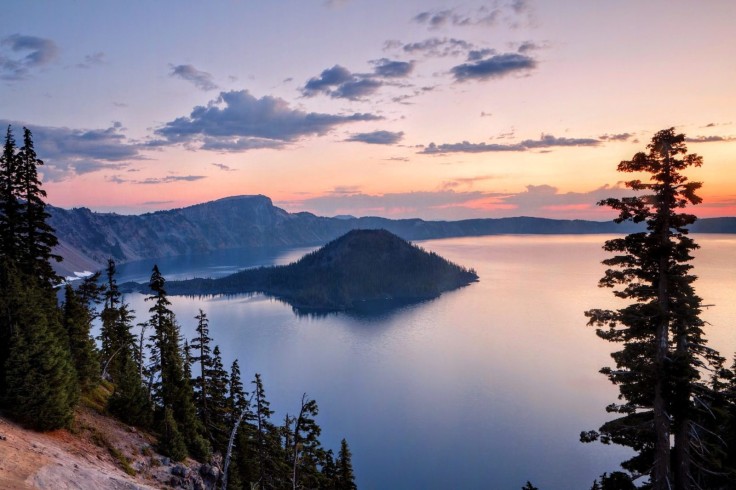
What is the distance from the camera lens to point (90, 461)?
92.0ft

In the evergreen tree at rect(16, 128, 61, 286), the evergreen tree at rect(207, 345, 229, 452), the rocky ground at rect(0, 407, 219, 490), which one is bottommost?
the evergreen tree at rect(207, 345, 229, 452)

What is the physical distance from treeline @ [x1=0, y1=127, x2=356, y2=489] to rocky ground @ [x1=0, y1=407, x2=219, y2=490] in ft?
5.69

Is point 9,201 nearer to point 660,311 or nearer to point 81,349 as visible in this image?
point 81,349

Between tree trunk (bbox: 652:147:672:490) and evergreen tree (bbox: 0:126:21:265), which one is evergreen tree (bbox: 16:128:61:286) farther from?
tree trunk (bbox: 652:147:672:490)

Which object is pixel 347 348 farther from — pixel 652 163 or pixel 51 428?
pixel 652 163

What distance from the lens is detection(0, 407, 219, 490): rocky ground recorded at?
21.6m

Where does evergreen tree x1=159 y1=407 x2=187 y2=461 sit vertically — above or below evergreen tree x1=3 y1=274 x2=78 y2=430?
below

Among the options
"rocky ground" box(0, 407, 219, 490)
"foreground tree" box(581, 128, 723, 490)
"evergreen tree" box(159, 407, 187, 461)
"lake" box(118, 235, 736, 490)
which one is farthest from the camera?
"lake" box(118, 235, 736, 490)

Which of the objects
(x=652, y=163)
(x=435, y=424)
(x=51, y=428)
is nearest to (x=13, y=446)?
(x=51, y=428)

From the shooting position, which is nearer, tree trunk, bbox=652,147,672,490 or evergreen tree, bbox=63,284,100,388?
tree trunk, bbox=652,147,672,490

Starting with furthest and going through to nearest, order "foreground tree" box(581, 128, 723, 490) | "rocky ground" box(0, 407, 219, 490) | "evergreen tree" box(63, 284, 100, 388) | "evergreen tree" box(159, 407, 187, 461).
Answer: "evergreen tree" box(63, 284, 100, 388)
"evergreen tree" box(159, 407, 187, 461)
"rocky ground" box(0, 407, 219, 490)
"foreground tree" box(581, 128, 723, 490)

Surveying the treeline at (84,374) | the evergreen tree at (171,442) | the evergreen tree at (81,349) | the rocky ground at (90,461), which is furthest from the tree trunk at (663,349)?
the evergreen tree at (81,349)

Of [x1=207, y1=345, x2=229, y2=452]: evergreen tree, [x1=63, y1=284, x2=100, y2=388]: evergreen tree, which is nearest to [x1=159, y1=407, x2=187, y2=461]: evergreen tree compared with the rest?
[x1=63, y1=284, x2=100, y2=388]: evergreen tree

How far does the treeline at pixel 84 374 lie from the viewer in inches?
1161
